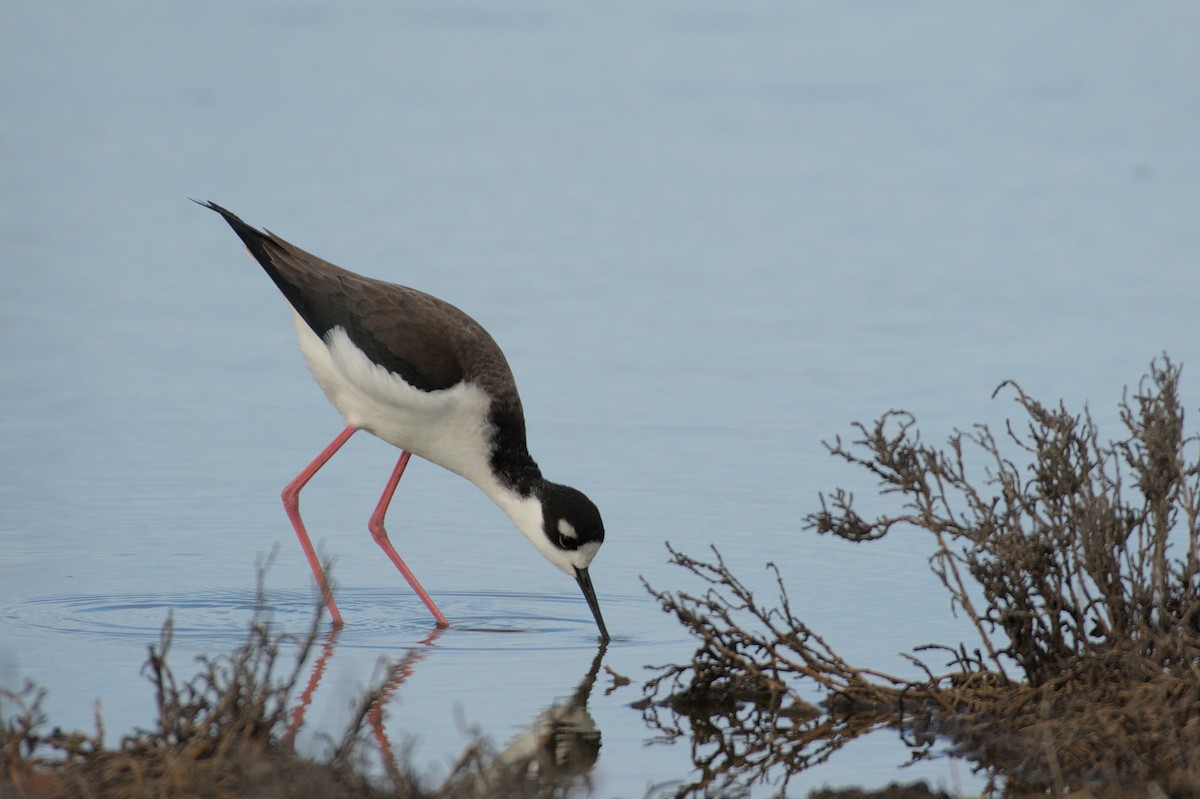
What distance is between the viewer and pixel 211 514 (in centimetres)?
823

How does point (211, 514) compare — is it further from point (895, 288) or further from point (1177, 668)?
point (895, 288)

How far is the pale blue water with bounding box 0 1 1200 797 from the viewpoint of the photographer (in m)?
7.08

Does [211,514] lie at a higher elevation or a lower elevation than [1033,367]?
lower

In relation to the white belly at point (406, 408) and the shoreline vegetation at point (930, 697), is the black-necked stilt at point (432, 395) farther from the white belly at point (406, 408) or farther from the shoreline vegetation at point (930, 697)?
the shoreline vegetation at point (930, 697)

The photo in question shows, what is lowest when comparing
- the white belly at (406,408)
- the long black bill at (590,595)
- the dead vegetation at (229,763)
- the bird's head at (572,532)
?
the dead vegetation at (229,763)

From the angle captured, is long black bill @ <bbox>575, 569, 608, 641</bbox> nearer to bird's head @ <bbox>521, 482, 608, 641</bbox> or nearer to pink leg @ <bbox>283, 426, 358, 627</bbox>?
bird's head @ <bbox>521, 482, 608, 641</bbox>

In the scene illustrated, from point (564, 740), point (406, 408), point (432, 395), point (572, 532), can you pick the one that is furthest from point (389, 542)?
point (564, 740)

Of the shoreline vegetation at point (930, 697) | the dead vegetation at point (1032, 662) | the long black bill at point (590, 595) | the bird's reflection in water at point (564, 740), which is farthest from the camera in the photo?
the long black bill at point (590, 595)

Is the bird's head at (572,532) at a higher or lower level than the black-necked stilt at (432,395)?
lower

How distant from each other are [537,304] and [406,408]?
4466 mm

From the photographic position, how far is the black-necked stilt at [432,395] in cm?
713

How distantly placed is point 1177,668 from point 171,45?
15.9 meters

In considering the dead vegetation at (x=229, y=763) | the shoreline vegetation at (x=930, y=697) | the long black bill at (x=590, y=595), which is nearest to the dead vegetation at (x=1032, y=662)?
the shoreline vegetation at (x=930, y=697)

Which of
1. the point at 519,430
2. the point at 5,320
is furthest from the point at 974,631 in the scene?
the point at 5,320
